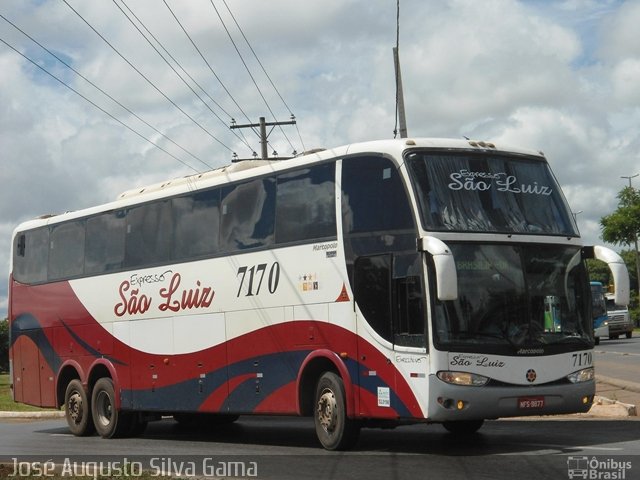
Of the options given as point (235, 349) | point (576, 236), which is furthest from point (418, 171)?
point (235, 349)

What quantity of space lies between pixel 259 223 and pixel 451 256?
14.7 ft

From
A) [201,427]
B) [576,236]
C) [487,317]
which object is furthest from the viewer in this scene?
[201,427]

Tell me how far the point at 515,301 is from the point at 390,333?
5.06 ft

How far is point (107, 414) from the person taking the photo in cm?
2084

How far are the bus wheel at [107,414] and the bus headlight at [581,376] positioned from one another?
8912 millimetres

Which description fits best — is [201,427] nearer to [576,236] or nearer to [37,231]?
[37,231]

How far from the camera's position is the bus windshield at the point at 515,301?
1386 centimetres

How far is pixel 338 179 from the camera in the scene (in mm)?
15391

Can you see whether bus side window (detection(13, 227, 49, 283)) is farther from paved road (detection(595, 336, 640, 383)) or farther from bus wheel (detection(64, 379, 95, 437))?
paved road (detection(595, 336, 640, 383))

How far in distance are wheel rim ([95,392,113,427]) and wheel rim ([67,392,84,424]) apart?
0.49m

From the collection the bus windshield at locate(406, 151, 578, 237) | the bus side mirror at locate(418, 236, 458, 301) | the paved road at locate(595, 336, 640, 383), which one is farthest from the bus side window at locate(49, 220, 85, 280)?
the paved road at locate(595, 336, 640, 383)

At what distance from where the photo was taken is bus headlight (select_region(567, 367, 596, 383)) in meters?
14.6

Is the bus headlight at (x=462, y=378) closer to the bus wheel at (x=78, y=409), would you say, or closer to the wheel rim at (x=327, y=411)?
the wheel rim at (x=327, y=411)

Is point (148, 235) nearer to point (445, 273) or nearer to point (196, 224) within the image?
point (196, 224)
